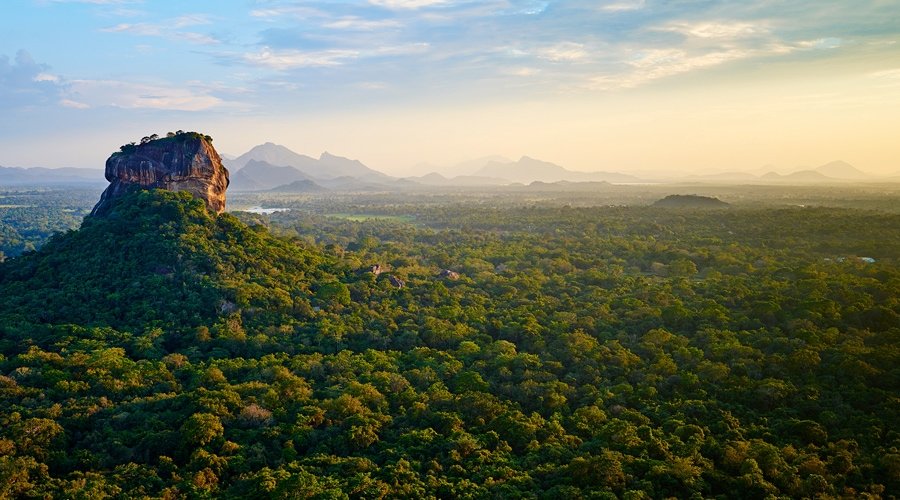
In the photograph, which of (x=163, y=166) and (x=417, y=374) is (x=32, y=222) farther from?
(x=417, y=374)

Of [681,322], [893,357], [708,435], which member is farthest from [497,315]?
[893,357]

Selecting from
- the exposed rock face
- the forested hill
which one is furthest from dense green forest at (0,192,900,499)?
the exposed rock face

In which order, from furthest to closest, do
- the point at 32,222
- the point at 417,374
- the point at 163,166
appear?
Answer: the point at 32,222
the point at 163,166
the point at 417,374

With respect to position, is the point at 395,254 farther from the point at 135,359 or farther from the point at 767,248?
the point at 767,248

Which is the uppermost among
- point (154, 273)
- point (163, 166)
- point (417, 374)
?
point (163, 166)

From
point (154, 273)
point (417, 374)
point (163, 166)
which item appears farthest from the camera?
point (163, 166)

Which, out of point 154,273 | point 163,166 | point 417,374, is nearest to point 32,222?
point 163,166
